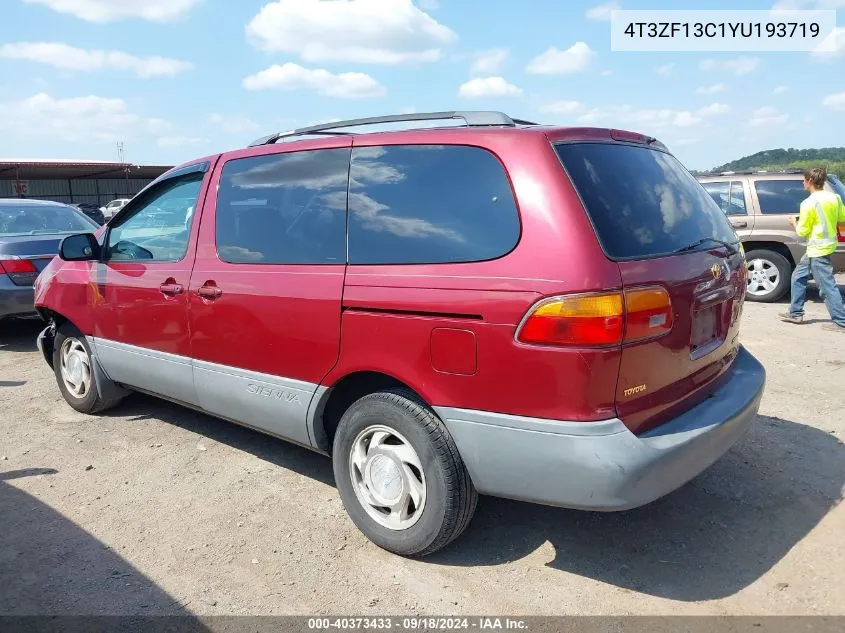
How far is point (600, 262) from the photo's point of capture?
2.40 metres

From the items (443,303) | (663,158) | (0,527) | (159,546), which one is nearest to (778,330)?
(663,158)

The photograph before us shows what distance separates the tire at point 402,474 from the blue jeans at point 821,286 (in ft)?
21.0

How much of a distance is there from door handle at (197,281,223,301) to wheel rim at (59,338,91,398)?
5.50 ft

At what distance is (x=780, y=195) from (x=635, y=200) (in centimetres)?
785

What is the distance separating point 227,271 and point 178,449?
58.3 inches

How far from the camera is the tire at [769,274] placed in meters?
9.10

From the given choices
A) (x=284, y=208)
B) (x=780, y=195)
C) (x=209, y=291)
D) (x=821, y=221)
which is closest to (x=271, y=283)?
(x=284, y=208)

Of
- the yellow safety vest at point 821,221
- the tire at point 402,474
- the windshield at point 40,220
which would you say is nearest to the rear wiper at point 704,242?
the tire at point 402,474

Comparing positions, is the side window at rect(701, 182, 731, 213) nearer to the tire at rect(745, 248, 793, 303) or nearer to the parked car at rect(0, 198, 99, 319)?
the tire at rect(745, 248, 793, 303)

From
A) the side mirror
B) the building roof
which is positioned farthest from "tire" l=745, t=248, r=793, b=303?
the building roof

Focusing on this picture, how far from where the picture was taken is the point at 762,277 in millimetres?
9305

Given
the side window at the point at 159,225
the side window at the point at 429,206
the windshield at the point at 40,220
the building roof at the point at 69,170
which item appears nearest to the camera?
the side window at the point at 429,206

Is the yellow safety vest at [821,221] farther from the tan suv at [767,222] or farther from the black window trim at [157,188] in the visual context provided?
the black window trim at [157,188]

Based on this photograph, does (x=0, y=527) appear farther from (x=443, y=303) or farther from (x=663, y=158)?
(x=663, y=158)
